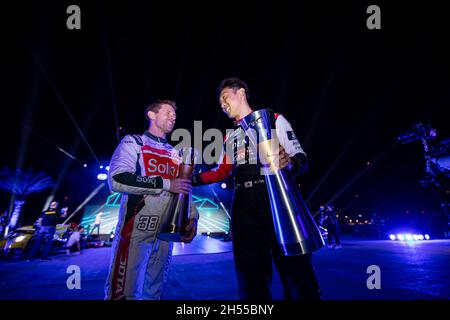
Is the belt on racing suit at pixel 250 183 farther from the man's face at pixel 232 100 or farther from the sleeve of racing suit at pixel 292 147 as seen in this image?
the man's face at pixel 232 100

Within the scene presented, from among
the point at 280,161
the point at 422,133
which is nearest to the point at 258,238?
the point at 280,161

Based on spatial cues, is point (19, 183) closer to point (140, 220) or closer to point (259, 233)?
point (140, 220)

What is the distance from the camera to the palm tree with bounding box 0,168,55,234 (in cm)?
1906

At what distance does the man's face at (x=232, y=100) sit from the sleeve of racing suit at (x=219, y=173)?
0.38 meters

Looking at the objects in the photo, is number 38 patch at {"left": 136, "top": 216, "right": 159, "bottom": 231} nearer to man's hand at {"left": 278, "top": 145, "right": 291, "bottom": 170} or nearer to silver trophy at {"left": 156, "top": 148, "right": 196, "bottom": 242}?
silver trophy at {"left": 156, "top": 148, "right": 196, "bottom": 242}

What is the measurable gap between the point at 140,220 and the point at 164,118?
1149 millimetres

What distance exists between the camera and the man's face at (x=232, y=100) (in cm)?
214

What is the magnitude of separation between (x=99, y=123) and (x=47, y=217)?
6617 millimetres

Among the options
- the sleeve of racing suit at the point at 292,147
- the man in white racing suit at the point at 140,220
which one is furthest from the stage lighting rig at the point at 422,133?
the man in white racing suit at the point at 140,220

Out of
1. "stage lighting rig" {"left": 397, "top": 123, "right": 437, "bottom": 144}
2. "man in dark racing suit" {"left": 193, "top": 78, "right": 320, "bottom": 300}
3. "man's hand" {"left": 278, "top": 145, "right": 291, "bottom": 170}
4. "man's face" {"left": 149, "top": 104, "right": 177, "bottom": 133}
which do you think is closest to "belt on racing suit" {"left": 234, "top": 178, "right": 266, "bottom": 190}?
"man in dark racing suit" {"left": 193, "top": 78, "right": 320, "bottom": 300}

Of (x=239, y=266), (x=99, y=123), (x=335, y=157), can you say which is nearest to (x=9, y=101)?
(x=99, y=123)

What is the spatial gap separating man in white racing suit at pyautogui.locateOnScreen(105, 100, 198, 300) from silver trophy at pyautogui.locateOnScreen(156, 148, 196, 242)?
74mm

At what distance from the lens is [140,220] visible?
6.59 feet
